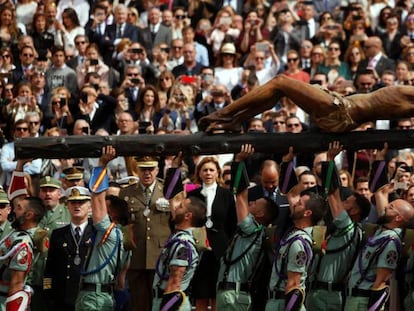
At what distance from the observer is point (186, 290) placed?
16.2 metres

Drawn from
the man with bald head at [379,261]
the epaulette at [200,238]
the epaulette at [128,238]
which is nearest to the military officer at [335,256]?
the man with bald head at [379,261]

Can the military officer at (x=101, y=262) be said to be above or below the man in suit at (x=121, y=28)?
below

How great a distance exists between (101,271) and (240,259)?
145 cm

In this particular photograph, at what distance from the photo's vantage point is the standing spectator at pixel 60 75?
75.0ft

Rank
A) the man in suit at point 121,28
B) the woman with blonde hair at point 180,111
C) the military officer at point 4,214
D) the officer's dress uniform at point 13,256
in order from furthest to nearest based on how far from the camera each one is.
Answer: the man in suit at point 121,28
the woman with blonde hair at point 180,111
the military officer at point 4,214
the officer's dress uniform at point 13,256

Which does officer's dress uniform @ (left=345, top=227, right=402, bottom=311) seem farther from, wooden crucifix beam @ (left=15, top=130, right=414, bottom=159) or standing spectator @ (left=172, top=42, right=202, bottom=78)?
standing spectator @ (left=172, top=42, right=202, bottom=78)

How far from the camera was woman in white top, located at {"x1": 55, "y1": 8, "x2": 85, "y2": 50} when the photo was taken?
24.1m

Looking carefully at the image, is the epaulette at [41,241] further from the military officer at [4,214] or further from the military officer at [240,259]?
the military officer at [240,259]

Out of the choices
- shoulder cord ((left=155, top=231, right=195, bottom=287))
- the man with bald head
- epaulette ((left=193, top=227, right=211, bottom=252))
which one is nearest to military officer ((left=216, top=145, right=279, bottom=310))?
epaulette ((left=193, top=227, right=211, bottom=252))

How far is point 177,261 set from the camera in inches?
634

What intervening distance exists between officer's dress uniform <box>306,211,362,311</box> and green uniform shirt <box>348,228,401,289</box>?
0.57ft

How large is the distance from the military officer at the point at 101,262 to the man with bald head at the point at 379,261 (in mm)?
2464

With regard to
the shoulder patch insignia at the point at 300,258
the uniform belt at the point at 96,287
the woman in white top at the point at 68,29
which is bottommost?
the uniform belt at the point at 96,287

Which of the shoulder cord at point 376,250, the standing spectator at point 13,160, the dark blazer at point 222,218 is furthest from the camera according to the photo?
the standing spectator at point 13,160
